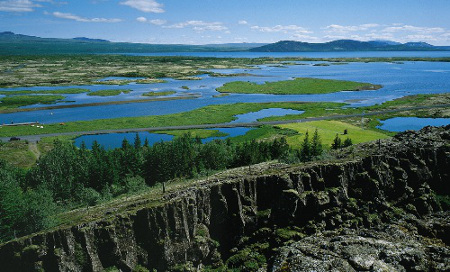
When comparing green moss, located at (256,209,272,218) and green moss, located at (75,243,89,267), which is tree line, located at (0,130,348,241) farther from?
green moss, located at (75,243,89,267)

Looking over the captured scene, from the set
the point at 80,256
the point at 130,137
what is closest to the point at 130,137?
the point at 130,137

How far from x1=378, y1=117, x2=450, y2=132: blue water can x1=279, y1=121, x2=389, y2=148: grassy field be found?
13.8 m

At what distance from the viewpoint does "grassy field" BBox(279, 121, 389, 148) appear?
4131 inches

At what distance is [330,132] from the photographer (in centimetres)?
11562

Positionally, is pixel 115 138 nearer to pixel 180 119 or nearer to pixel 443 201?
pixel 180 119

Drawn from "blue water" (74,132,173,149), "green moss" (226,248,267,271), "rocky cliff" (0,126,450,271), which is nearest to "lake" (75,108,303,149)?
"blue water" (74,132,173,149)

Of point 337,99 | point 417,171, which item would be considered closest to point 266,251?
point 417,171

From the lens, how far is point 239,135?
389 feet

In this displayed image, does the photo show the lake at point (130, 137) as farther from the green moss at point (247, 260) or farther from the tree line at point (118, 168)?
the green moss at point (247, 260)

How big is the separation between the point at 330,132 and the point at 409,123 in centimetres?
4036

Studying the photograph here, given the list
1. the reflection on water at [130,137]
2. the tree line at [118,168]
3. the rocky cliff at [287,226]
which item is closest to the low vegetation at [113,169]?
the tree line at [118,168]

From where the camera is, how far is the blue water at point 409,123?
12525 cm

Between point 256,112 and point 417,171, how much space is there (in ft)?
369

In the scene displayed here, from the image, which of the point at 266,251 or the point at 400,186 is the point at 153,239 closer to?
the point at 266,251
